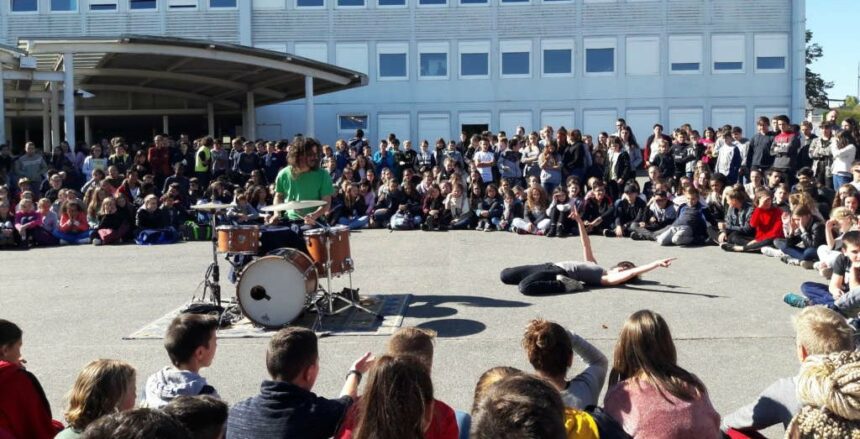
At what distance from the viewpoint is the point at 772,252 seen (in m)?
13.6

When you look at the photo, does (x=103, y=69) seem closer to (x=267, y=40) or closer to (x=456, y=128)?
(x=267, y=40)

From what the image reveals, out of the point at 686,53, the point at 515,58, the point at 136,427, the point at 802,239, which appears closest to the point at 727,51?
the point at 686,53

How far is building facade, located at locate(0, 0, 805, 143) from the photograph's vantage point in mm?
35688

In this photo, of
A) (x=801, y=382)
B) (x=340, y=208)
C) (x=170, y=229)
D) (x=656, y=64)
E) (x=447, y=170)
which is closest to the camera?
(x=801, y=382)

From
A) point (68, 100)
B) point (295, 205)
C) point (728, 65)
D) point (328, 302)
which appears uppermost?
point (728, 65)

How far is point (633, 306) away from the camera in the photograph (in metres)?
9.92

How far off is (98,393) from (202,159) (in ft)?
60.7

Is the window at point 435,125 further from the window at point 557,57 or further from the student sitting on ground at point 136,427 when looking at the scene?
the student sitting on ground at point 136,427

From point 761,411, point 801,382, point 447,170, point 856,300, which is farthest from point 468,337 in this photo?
point 447,170

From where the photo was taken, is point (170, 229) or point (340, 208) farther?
point (340, 208)

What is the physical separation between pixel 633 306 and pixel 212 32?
30326 mm

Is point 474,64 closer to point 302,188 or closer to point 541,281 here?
point 541,281

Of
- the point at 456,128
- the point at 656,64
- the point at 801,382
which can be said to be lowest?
the point at 801,382

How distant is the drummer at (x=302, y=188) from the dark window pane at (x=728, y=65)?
1158 inches
